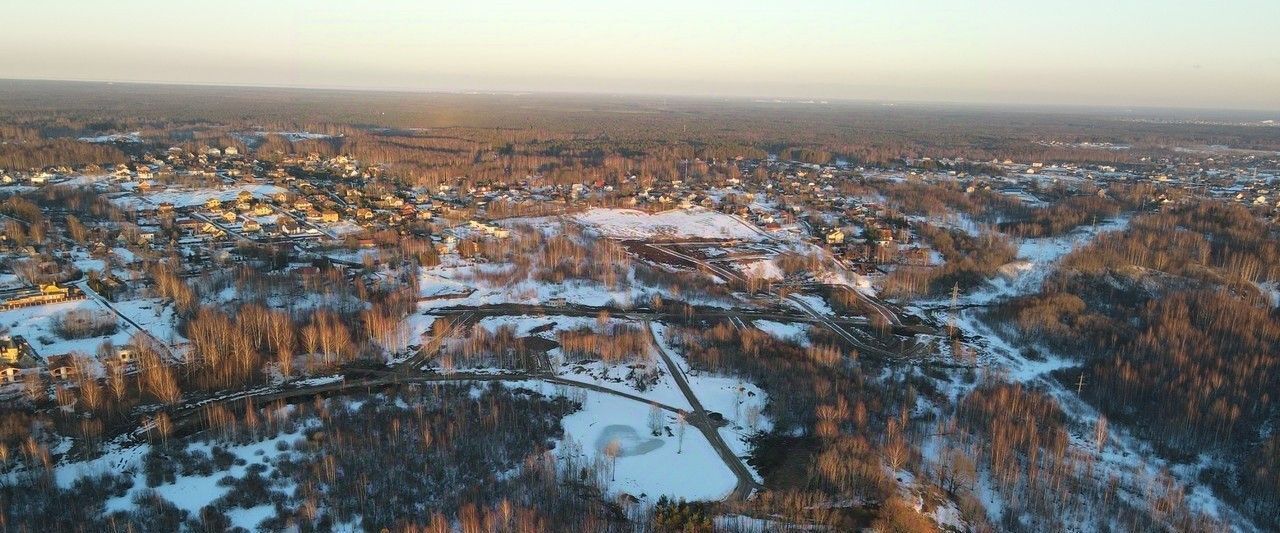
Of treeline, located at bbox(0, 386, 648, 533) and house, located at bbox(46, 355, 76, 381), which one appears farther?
house, located at bbox(46, 355, 76, 381)

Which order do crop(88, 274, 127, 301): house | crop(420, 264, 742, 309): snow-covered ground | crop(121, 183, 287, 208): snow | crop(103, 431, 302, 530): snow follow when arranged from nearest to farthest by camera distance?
1. crop(103, 431, 302, 530): snow
2. crop(88, 274, 127, 301): house
3. crop(420, 264, 742, 309): snow-covered ground
4. crop(121, 183, 287, 208): snow

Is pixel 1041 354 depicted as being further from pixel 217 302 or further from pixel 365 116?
pixel 365 116

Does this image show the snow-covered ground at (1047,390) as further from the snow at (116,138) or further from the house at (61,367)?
the snow at (116,138)

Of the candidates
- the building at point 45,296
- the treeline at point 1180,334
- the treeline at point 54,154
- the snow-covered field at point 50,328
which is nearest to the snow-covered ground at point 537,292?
the snow-covered field at point 50,328

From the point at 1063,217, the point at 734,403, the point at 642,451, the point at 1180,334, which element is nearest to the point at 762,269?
the point at 734,403

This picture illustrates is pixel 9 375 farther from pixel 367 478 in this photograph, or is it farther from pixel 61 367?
pixel 367 478

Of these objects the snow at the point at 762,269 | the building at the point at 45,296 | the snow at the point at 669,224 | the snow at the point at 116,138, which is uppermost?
the snow at the point at 116,138

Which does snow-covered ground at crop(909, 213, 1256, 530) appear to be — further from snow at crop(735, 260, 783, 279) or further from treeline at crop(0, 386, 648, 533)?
treeline at crop(0, 386, 648, 533)

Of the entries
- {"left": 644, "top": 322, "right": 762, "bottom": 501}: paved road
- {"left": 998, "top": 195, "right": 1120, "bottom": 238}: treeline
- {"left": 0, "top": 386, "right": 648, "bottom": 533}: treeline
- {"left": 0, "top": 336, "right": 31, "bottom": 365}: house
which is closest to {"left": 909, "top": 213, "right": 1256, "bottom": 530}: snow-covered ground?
{"left": 998, "top": 195, "right": 1120, "bottom": 238}: treeline
